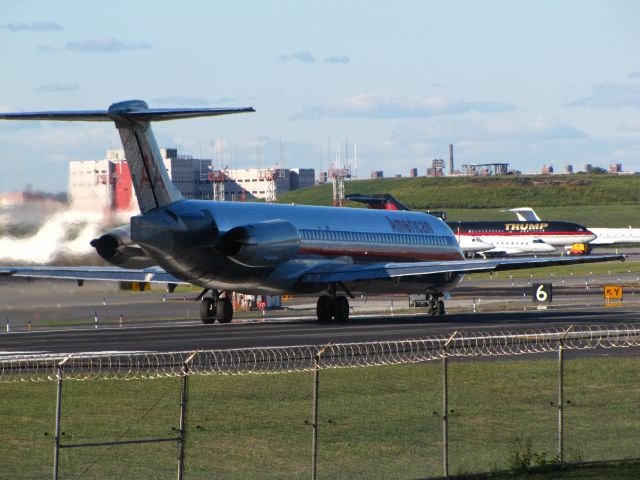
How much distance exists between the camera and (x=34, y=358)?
97.5 feet

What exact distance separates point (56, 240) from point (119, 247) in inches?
107

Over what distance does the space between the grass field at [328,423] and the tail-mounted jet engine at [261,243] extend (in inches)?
555

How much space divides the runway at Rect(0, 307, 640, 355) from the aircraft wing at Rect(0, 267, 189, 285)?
1780 millimetres

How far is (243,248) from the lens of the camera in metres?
40.5

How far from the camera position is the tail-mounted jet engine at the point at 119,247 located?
4041cm

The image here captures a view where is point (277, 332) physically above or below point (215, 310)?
below

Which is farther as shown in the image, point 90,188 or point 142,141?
point 90,188

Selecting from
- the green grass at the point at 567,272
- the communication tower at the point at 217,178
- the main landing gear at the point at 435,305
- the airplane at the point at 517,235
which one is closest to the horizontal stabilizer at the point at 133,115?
the main landing gear at the point at 435,305

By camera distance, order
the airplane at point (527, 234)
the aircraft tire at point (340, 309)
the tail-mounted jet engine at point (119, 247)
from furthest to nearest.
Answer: the airplane at point (527, 234) → the aircraft tire at point (340, 309) → the tail-mounted jet engine at point (119, 247)

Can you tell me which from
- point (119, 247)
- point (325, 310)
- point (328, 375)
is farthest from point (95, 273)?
point (328, 375)

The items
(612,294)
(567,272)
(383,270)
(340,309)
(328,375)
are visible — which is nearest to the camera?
(328,375)

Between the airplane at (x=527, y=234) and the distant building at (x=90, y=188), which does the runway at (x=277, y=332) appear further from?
the airplane at (x=527, y=234)

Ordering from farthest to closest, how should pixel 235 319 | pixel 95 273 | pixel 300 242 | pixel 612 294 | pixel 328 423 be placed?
1. pixel 612 294
2. pixel 235 319
3. pixel 95 273
4. pixel 300 242
5. pixel 328 423

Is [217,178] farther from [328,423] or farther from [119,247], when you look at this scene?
[328,423]
